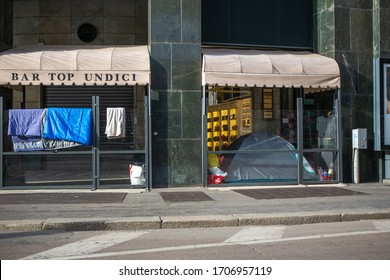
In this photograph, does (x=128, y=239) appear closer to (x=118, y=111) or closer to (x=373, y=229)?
(x=373, y=229)

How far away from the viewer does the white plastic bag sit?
43.6 ft

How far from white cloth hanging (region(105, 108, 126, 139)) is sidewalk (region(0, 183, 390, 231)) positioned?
5.20 ft

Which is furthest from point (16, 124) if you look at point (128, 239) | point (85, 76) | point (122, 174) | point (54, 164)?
point (128, 239)

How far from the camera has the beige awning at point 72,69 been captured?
41.5 ft

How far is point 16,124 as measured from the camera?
1295 cm

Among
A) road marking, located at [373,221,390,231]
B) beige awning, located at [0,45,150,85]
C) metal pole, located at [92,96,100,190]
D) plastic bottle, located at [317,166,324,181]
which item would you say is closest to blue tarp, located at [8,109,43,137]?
beige awning, located at [0,45,150,85]

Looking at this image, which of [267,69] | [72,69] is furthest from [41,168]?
[267,69]


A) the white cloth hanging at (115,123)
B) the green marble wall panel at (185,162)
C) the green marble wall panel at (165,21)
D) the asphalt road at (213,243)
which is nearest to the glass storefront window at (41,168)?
the white cloth hanging at (115,123)

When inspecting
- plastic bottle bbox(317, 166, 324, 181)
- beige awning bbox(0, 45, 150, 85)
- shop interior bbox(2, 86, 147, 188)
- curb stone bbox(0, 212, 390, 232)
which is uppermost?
beige awning bbox(0, 45, 150, 85)

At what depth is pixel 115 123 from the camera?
42.9 feet

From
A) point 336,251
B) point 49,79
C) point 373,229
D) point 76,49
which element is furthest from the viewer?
point 76,49

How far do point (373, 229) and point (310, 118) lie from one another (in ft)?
20.7

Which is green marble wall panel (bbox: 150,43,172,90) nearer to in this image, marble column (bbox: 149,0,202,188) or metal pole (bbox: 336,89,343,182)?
marble column (bbox: 149,0,202,188)

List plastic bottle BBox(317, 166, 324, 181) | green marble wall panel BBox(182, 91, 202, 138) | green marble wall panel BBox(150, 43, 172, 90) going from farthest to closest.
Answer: plastic bottle BBox(317, 166, 324, 181) → green marble wall panel BBox(182, 91, 202, 138) → green marble wall panel BBox(150, 43, 172, 90)
